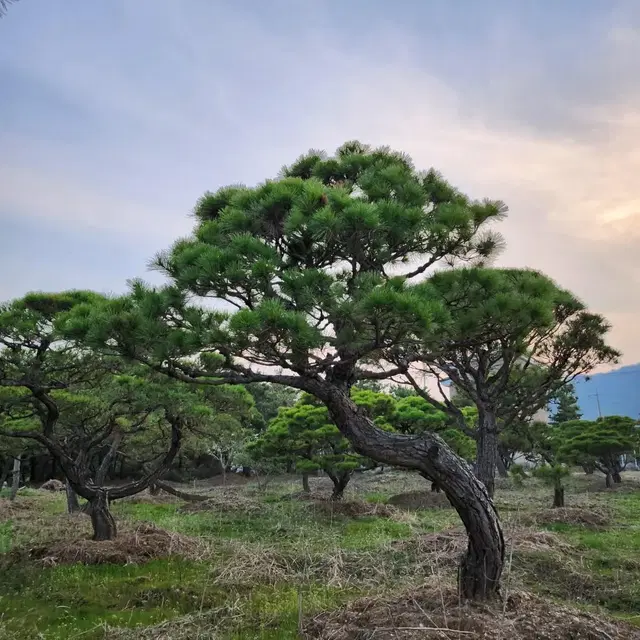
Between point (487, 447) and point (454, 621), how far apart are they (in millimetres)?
5039

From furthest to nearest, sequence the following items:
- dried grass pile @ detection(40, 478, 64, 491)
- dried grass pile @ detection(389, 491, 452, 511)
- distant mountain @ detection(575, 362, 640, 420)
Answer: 1. distant mountain @ detection(575, 362, 640, 420)
2. dried grass pile @ detection(40, 478, 64, 491)
3. dried grass pile @ detection(389, 491, 452, 511)

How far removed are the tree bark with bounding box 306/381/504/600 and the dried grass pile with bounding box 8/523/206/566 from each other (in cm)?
302

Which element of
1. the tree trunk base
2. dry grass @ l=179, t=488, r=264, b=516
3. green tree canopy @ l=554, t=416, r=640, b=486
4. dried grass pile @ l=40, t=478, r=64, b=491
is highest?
green tree canopy @ l=554, t=416, r=640, b=486

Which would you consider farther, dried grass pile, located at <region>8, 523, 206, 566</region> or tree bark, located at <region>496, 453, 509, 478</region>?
tree bark, located at <region>496, 453, 509, 478</region>

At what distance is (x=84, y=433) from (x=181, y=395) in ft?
10.2

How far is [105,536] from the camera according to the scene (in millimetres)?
6039

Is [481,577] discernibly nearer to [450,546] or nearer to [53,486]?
[450,546]

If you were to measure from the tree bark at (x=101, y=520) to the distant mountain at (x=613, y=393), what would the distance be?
111ft

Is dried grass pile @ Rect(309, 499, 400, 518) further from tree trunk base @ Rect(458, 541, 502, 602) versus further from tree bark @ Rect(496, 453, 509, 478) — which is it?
tree bark @ Rect(496, 453, 509, 478)

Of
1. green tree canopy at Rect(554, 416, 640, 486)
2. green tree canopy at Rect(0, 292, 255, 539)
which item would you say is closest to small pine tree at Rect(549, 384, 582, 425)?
green tree canopy at Rect(554, 416, 640, 486)

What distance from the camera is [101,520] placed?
610cm

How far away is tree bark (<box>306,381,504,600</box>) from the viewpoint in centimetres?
358

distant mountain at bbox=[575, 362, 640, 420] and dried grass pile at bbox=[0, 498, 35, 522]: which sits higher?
distant mountain at bbox=[575, 362, 640, 420]

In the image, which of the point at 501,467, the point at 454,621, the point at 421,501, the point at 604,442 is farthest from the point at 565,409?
the point at 454,621
